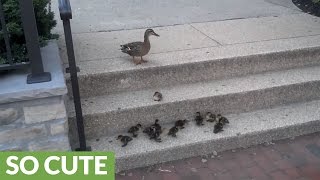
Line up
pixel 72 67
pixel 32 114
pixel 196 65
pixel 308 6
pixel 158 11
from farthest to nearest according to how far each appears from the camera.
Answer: pixel 308 6 → pixel 158 11 → pixel 196 65 → pixel 72 67 → pixel 32 114

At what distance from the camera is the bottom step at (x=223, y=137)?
10.6 feet

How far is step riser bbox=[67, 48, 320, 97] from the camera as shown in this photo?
11.6ft

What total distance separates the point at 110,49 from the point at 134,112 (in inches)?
37.4

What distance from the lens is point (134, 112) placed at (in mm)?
3412

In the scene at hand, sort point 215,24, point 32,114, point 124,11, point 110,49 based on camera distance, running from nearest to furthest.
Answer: point 32,114
point 110,49
point 215,24
point 124,11

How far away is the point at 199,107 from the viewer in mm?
3613

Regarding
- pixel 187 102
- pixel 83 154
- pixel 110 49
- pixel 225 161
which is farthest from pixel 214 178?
pixel 110 49

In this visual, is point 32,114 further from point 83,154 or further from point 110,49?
point 110,49

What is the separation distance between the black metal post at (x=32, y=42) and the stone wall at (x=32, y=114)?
65 mm

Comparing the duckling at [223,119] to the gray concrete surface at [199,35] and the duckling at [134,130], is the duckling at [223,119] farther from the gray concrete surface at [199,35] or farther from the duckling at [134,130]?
the gray concrete surface at [199,35]

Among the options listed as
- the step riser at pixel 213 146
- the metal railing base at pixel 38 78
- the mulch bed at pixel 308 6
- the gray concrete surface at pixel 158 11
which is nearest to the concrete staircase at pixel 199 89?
the step riser at pixel 213 146

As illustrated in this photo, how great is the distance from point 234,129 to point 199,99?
0.43 m

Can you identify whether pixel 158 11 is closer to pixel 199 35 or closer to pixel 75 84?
pixel 199 35

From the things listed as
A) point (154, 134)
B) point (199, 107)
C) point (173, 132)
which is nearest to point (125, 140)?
point (154, 134)
